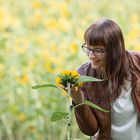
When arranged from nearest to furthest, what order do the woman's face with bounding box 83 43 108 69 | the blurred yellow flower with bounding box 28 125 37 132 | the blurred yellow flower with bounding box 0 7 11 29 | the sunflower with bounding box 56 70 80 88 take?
the sunflower with bounding box 56 70 80 88 → the woman's face with bounding box 83 43 108 69 → the blurred yellow flower with bounding box 28 125 37 132 → the blurred yellow flower with bounding box 0 7 11 29

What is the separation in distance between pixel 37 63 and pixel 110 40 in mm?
1498

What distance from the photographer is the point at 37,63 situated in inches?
149

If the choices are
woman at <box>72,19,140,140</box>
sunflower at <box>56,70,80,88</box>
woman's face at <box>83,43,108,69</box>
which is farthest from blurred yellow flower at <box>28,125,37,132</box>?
sunflower at <box>56,70,80,88</box>

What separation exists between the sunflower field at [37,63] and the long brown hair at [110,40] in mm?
922

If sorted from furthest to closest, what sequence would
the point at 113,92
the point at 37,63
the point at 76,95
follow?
the point at 37,63
the point at 113,92
the point at 76,95

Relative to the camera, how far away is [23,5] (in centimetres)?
525

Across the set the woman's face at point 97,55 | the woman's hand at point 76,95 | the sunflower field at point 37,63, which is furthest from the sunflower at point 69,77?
the sunflower field at point 37,63

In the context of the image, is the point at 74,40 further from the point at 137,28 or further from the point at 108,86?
the point at 108,86

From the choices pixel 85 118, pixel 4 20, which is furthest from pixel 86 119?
pixel 4 20

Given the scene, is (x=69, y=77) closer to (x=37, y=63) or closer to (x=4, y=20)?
(x=37, y=63)

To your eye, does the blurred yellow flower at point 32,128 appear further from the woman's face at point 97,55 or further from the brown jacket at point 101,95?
the woman's face at point 97,55

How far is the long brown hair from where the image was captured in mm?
2312

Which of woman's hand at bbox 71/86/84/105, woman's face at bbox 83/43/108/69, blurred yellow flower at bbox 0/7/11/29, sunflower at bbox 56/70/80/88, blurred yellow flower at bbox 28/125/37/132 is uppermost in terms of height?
blurred yellow flower at bbox 0/7/11/29

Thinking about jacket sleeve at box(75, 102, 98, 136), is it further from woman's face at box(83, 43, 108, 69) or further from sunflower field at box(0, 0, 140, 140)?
sunflower field at box(0, 0, 140, 140)
